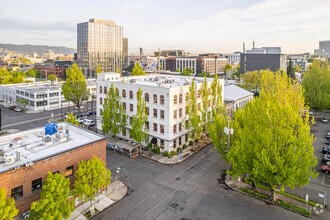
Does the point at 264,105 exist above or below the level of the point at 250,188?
above

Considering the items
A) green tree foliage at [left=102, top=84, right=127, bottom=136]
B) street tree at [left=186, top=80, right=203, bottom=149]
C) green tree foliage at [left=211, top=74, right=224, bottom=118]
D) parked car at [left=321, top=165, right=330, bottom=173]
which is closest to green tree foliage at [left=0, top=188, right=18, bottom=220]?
green tree foliage at [left=102, top=84, right=127, bottom=136]

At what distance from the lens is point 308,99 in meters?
70.5

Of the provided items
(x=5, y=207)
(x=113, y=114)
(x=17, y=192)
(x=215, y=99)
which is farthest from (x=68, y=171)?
(x=215, y=99)

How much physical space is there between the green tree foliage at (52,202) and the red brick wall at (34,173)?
248 centimetres

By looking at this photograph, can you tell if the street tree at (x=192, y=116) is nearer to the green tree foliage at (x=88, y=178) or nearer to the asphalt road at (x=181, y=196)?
the asphalt road at (x=181, y=196)

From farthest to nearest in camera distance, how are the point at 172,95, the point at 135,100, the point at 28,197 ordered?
the point at 135,100 → the point at 172,95 → the point at 28,197

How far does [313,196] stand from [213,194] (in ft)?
43.6

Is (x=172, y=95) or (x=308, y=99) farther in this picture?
(x=308, y=99)

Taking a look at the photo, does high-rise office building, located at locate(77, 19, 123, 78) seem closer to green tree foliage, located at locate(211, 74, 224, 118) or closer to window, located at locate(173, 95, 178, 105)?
green tree foliage, located at locate(211, 74, 224, 118)

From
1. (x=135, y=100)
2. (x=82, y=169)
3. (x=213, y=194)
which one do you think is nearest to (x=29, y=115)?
(x=135, y=100)

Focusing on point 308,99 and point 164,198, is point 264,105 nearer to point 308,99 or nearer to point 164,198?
point 164,198

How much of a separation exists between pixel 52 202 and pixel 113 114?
28.4m

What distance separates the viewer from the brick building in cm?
2173

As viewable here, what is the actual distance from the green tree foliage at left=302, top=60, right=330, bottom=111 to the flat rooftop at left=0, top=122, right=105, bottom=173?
219 ft
